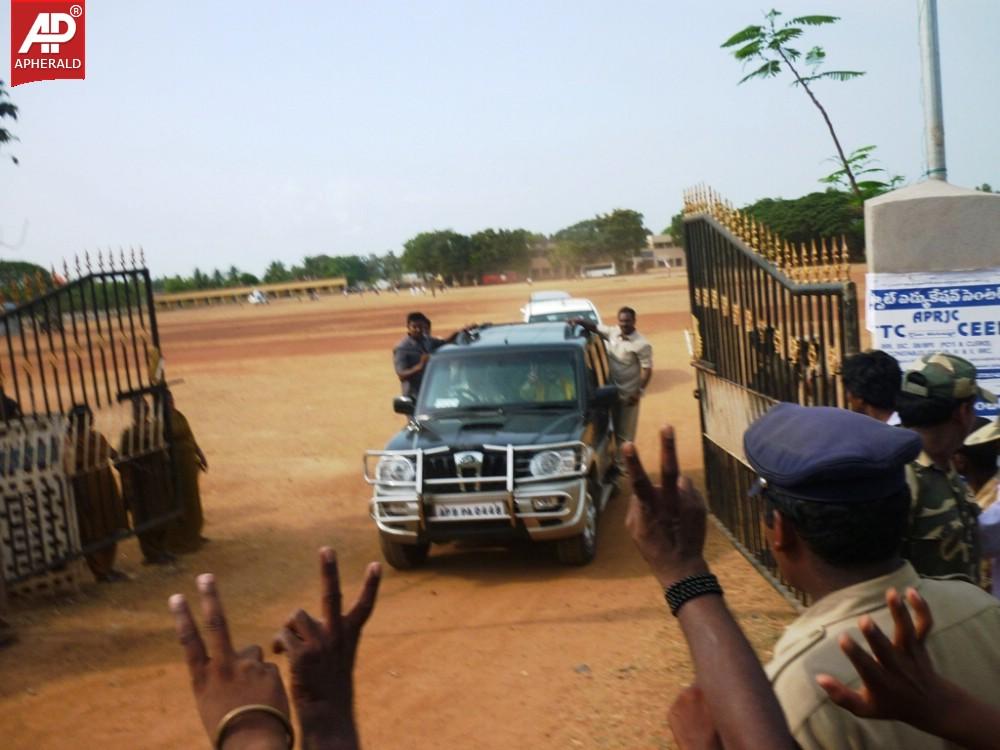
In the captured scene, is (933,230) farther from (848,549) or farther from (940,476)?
(848,549)

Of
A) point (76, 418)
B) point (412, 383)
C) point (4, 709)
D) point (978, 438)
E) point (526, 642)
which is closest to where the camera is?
point (978, 438)

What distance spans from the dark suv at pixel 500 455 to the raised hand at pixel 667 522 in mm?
5876

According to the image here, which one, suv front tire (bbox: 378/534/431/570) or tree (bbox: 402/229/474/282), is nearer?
suv front tire (bbox: 378/534/431/570)

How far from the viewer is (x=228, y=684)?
1613 millimetres

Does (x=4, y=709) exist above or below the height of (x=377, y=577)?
below

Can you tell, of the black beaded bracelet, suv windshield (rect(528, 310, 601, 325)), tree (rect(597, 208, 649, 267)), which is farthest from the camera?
tree (rect(597, 208, 649, 267))

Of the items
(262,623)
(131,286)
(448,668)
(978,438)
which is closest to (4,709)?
(262,623)

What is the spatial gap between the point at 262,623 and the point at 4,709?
1819 mm

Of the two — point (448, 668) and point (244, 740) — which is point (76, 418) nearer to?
point (448, 668)

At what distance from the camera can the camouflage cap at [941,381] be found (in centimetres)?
344

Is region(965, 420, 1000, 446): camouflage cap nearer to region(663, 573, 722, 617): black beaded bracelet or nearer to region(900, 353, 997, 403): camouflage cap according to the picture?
region(900, 353, 997, 403): camouflage cap

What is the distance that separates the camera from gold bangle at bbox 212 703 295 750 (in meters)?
1.56

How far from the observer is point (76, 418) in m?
8.12

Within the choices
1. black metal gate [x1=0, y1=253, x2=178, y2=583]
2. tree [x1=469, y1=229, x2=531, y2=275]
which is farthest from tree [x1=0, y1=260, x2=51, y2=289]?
tree [x1=469, y1=229, x2=531, y2=275]
